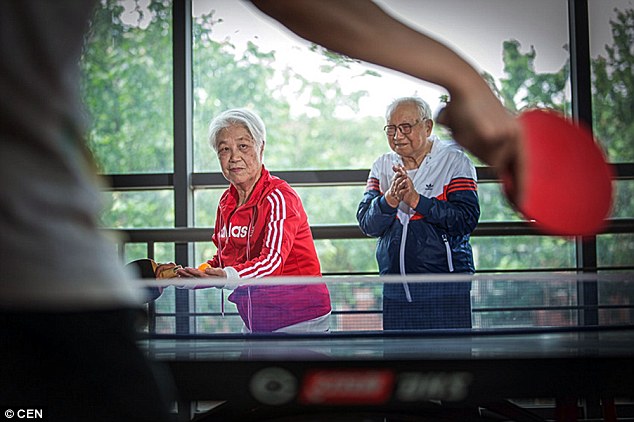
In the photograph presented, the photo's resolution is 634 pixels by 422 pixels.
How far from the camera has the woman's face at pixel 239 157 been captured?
1.57 m

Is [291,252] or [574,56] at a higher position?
[574,56]

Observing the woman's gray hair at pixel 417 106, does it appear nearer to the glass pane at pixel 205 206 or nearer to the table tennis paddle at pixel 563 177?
the table tennis paddle at pixel 563 177

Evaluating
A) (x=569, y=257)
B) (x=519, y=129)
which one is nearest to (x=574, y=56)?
(x=569, y=257)

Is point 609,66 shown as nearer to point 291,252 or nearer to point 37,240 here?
point 291,252

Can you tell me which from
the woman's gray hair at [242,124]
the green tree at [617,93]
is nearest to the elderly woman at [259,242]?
the woman's gray hair at [242,124]

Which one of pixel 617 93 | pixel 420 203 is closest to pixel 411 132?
pixel 420 203

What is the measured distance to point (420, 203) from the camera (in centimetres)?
143

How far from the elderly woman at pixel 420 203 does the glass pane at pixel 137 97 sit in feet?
4.06

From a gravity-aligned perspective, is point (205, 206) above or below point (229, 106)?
below

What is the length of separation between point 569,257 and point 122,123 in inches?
54.1

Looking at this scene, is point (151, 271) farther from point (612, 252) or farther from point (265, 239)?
point (612, 252)

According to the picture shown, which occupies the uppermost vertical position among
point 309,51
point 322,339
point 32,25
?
point 309,51

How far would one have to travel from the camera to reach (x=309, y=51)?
8.62 ft

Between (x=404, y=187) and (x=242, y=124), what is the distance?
0.36 meters
